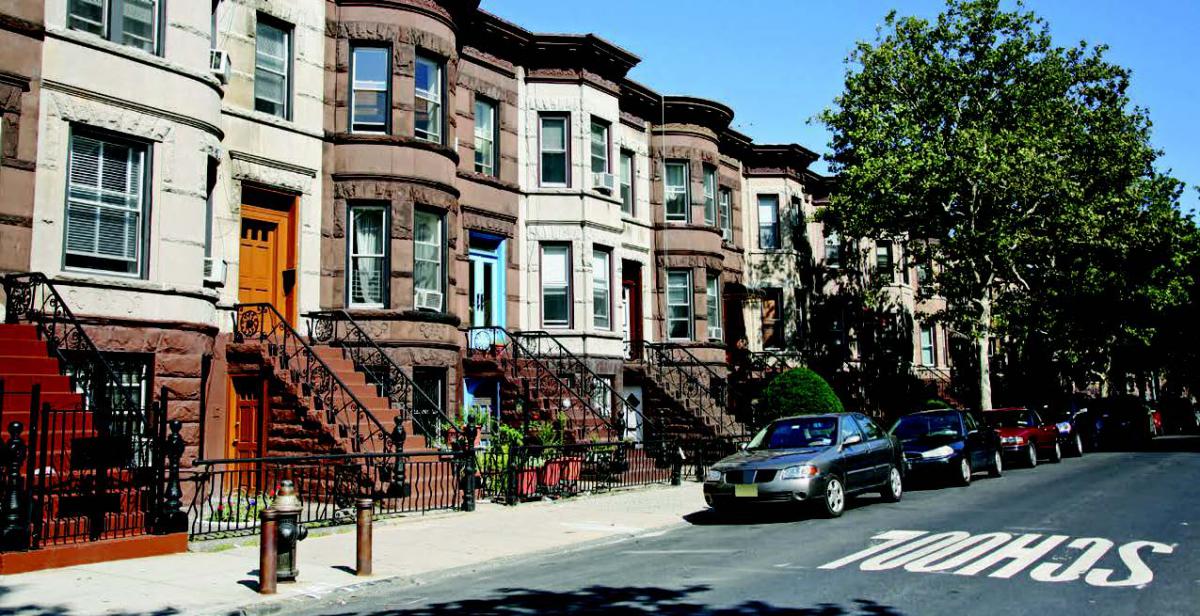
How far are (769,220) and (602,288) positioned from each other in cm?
1070

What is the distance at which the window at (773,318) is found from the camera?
109 ft

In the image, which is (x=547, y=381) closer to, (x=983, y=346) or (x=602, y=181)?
(x=602, y=181)

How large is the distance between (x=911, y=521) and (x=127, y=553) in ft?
32.5

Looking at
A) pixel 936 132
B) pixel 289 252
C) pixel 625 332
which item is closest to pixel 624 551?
pixel 289 252

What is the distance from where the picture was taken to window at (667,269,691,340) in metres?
28.6

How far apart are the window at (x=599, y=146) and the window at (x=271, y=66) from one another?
891 cm

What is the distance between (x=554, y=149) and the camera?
24.3m

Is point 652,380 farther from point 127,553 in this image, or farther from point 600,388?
point 127,553

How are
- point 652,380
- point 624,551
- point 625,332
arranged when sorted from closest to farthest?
1. point 624,551
2. point 652,380
3. point 625,332

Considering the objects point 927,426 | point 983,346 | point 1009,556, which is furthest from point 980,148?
point 1009,556

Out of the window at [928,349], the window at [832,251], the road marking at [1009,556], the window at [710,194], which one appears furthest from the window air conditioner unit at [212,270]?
A: the window at [928,349]

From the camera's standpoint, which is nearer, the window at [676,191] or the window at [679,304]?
the window at [679,304]

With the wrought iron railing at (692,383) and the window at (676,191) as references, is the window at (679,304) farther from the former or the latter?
the window at (676,191)

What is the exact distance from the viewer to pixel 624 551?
11664mm
